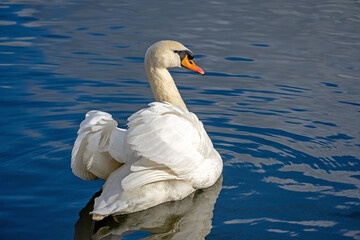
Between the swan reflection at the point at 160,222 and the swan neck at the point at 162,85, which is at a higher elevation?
the swan neck at the point at 162,85

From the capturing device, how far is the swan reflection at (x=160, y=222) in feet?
16.9

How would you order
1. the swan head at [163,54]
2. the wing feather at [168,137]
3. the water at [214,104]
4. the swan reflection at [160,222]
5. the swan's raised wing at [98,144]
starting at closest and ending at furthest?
the wing feather at [168,137]
the swan reflection at [160,222]
the swan's raised wing at [98,144]
the water at [214,104]
the swan head at [163,54]

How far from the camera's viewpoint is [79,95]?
30.2 feet

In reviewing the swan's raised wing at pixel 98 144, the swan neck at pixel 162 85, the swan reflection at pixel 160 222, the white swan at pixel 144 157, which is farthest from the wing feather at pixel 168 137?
the swan neck at pixel 162 85

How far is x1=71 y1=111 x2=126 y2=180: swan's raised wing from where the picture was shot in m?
5.32

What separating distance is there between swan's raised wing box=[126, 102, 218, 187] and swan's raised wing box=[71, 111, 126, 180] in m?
0.25

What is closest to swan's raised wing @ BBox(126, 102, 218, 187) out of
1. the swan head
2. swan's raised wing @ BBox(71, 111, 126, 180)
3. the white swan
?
the white swan

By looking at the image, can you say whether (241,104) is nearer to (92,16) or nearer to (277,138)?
(277,138)

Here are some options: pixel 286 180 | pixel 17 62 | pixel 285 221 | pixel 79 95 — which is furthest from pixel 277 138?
pixel 17 62

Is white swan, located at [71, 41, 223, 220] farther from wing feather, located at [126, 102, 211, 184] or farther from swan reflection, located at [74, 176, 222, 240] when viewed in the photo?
swan reflection, located at [74, 176, 222, 240]

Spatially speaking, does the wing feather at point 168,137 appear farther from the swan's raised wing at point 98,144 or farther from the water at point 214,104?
the water at point 214,104

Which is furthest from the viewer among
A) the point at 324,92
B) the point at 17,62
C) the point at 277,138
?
the point at 17,62

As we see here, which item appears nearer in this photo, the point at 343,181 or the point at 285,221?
the point at 285,221

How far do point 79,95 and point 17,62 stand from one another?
88.3 inches
